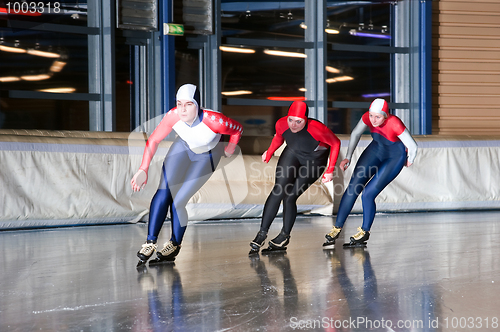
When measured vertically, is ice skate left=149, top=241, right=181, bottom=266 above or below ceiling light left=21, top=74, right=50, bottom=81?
below

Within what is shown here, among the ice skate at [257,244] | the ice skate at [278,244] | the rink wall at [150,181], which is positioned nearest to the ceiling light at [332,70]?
the rink wall at [150,181]

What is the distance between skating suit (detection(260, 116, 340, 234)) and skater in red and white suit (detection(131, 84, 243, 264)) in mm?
728

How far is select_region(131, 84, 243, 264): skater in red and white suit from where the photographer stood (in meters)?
4.14

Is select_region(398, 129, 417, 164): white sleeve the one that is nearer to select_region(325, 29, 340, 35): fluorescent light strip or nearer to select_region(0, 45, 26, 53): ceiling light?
select_region(325, 29, 340, 35): fluorescent light strip

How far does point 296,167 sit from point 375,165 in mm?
906

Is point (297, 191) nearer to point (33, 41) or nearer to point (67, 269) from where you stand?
point (67, 269)

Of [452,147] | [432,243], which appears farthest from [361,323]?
[452,147]

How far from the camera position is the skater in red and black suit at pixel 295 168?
482cm

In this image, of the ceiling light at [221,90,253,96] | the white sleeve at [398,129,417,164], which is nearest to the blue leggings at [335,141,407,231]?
the white sleeve at [398,129,417,164]

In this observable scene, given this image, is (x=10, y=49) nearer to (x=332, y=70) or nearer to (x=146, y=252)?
(x=332, y=70)

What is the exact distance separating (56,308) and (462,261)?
3112mm

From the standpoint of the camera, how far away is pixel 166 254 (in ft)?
14.0

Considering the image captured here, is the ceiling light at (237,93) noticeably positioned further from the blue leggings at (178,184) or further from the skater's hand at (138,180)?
the skater's hand at (138,180)

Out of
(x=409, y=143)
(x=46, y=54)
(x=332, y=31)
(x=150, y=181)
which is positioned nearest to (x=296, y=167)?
(x=409, y=143)
